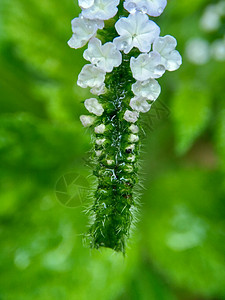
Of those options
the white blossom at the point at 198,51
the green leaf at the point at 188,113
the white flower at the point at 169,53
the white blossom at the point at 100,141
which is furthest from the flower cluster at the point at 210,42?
the white blossom at the point at 100,141

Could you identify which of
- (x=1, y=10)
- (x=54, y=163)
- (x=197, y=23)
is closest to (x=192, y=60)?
(x=197, y=23)

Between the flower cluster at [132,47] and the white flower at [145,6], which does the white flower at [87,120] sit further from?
the white flower at [145,6]

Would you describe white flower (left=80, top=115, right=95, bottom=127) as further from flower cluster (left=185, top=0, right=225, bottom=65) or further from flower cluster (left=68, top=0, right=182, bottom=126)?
flower cluster (left=185, top=0, right=225, bottom=65)

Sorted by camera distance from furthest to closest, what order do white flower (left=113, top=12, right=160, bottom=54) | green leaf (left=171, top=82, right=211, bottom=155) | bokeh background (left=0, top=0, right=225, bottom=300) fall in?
bokeh background (left=0, top=0, right=225, bottom=300)
green leaf (left=171, top=82, right=211, bottom=155)
white flower (left=113, top=12, right=160, bottom=54)

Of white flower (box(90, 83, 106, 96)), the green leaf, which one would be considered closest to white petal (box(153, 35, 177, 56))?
white flower (box(90, 83, 106, 96))

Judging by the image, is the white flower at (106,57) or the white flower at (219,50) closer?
the white flower at (106,57)

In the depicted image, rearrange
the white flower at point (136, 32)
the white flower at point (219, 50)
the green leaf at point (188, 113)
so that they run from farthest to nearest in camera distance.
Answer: the white flower at point (219, 50)
the green leaf at point (188, 113)
the white flower at point (136, 32)

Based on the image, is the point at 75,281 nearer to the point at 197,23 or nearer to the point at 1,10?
the point at 1,10
